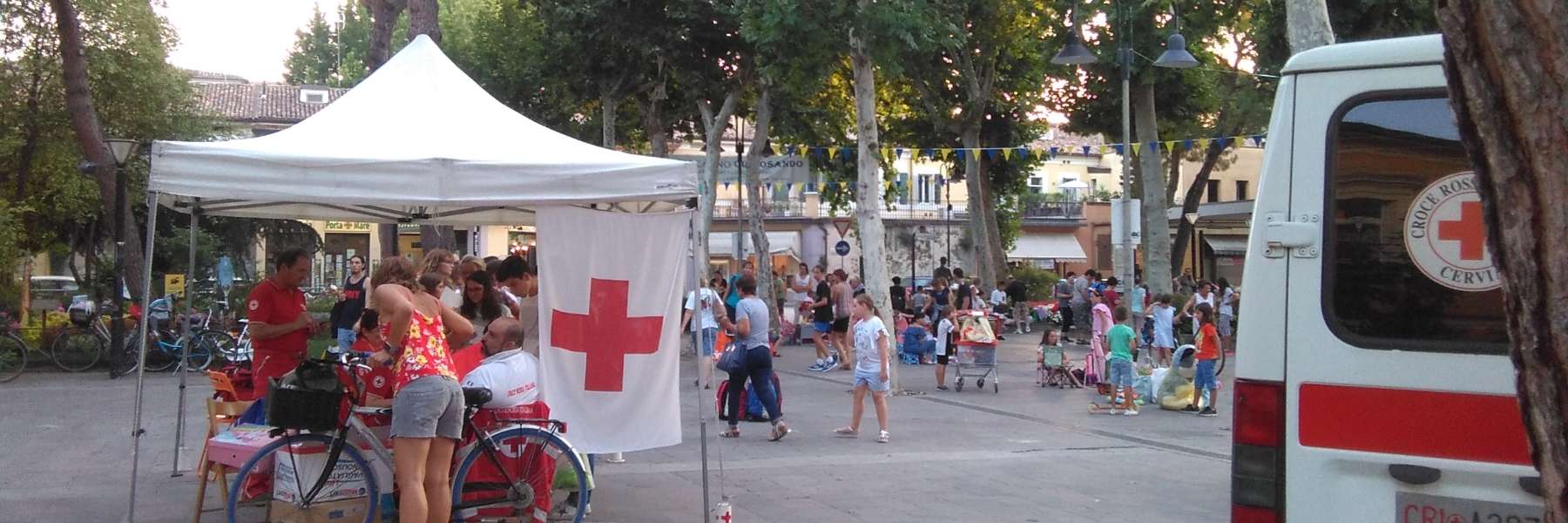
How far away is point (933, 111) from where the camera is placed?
3156 cm

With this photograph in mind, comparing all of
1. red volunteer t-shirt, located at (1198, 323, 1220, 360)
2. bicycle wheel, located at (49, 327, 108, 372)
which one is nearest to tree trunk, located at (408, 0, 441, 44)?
bicycle wheel, located at (49, 327, 108, 372)

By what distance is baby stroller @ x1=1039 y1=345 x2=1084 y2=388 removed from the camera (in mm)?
19188

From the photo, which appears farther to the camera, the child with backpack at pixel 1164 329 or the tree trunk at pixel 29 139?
the tree trunk at pixel 29 139

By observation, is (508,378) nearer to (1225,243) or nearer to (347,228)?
(1225,243)

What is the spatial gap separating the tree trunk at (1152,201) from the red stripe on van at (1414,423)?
24.0 m

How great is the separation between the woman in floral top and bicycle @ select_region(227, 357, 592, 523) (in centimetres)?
35

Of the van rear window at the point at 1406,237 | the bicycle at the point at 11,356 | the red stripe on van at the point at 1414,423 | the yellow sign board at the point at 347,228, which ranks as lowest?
the bicycle at the point at 11,356

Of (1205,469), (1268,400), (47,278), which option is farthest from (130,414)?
(47,278)

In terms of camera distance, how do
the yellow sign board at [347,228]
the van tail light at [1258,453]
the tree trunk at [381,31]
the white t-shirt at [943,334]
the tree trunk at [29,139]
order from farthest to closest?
the yellow sign board at [347,228] → the tree trunk at [29,139] → the white t-shirt at [943,334] → the tree trunk at [381,31] → the van tail light at [1258,453]

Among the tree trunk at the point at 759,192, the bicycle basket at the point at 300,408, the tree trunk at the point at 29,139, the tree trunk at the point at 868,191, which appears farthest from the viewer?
the tree trunk at the point at 29,139

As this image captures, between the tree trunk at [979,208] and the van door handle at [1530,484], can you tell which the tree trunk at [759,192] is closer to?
the tree trunk at [979,208]

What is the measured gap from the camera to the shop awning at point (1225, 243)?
49438 millimetres

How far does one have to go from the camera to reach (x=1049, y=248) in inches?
2479

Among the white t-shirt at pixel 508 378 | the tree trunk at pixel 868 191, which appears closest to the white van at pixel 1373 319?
the white t-shirt at pixel 508 378
